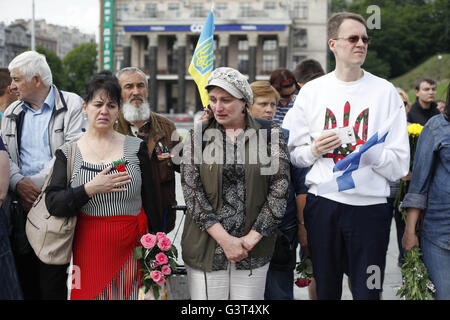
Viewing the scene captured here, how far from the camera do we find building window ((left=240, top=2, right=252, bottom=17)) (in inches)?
2064

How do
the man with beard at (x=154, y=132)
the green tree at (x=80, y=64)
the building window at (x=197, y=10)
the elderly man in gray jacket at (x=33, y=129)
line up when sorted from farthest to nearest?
the green tree at (x=80, y=64) < the building window at (x=197, y=10) < the man with beard at (x=154, y=132) < the elderly man in gray jacket at (x=33, y=129)

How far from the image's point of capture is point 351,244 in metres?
2.68

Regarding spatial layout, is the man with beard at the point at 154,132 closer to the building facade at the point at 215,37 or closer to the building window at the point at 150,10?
the building facade at the point at 215,37

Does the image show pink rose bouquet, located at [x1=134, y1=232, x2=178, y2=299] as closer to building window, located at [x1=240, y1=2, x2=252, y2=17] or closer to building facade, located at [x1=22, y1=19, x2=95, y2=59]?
building window, located at [x1=240, y1=2, x2=252, y2=17]

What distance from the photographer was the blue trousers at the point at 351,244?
2.66 metres

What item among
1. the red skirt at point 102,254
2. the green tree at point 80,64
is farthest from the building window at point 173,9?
the red skirt at point 102,254

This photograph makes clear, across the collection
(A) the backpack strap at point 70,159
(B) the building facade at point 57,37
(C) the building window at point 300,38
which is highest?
(B) the building facade at point 57,37

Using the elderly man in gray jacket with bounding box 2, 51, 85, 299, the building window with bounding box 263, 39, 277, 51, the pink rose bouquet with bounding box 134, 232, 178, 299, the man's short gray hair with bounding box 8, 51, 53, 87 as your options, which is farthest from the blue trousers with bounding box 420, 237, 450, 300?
the building window with bounding box 263, 39, 277, 51

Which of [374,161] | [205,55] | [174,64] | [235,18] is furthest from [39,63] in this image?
[174,64]

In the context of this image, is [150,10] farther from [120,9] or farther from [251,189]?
[251,189]

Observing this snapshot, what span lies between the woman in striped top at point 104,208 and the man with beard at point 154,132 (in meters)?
0.52

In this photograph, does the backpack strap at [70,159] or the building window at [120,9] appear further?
the building window at [120,9]

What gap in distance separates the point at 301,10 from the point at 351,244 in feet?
184

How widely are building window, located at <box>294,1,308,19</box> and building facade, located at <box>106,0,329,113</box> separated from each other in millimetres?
113
